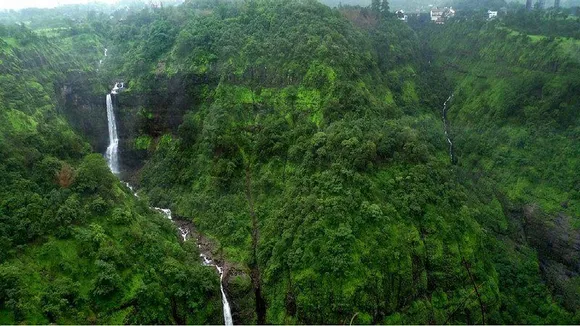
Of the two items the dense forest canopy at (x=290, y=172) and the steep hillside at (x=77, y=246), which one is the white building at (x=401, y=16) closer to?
the dense forest canopy at (x=290, y=172)

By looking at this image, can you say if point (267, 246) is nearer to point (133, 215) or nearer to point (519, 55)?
point (133, 215)

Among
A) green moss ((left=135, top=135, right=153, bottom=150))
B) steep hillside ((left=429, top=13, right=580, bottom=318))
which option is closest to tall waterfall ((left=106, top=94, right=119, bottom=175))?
green moss ((left=135, top=135, right=153, bottom=150))

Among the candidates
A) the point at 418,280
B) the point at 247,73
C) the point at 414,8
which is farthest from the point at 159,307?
the point at 414,8

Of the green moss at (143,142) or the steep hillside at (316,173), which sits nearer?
the steep hillside at (316,173)

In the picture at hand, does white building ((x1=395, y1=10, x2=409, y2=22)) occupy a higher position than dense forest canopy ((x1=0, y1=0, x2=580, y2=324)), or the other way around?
white building ((x1=395, y1=10, x2=409, y2=22))

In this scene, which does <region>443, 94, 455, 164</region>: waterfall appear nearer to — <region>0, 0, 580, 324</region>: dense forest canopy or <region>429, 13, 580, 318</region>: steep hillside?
<region>0, 0, 580, 324</region>: dense forest canopy

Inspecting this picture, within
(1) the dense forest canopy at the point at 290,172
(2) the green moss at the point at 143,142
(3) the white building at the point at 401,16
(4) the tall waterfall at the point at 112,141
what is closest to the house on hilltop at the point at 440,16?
(3) the white building at the point at 401,16
